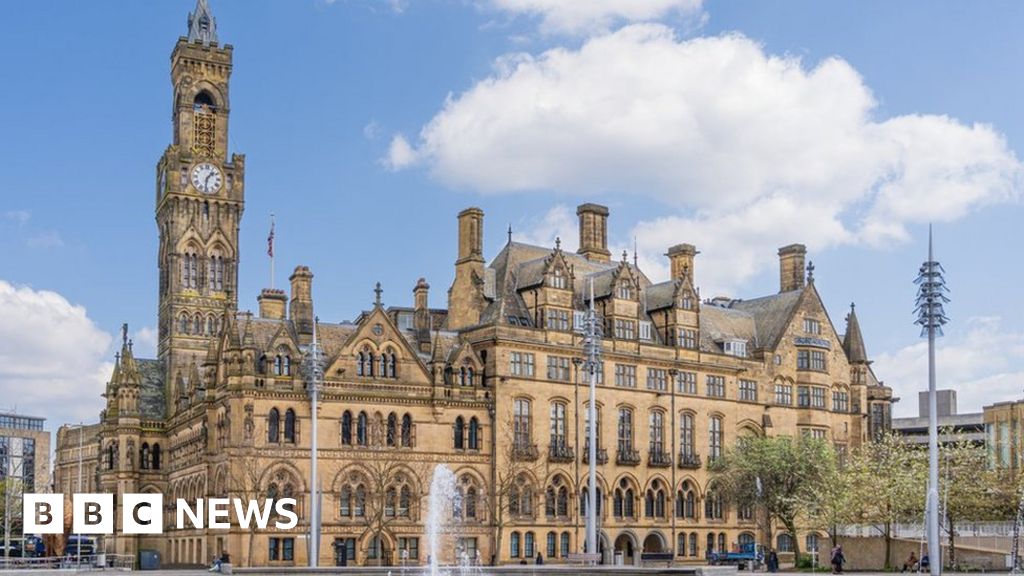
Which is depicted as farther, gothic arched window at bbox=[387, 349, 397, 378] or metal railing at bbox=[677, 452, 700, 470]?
metal railing at bbox=[677, 452, 700, 470]

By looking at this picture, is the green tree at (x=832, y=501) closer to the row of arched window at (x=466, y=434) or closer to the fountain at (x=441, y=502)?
the row of arched window at (x=466, y=434)

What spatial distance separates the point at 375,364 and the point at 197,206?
34544mm

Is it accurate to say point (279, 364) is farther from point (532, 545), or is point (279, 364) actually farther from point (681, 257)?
point (681, 257)

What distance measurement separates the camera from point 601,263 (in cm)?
9806

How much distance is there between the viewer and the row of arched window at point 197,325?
10688cm

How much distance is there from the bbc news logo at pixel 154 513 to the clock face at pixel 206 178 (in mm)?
25062

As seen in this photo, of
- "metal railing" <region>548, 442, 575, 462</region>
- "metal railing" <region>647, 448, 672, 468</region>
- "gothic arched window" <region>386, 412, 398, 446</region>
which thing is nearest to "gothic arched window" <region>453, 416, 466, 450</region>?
"gothic arched window" <region>386, 412, 398, 446</region>

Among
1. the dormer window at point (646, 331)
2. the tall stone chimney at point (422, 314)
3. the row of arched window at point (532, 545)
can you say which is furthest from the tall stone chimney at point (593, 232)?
the row of arched window at point (532, 545)

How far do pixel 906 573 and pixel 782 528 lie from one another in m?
33.8

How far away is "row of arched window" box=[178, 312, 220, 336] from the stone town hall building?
6.5 inches

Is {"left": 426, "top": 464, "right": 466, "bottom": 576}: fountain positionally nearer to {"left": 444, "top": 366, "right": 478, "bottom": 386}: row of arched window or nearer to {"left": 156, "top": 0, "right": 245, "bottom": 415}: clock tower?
{"left": 444, "top": 366, "right": 478, "bottom": 386}: row of arched window

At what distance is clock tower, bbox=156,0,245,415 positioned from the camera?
107m

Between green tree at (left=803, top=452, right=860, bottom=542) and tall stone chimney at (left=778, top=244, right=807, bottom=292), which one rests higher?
tall stone chimney at (left=778, top=244, right=807, bottom=292)

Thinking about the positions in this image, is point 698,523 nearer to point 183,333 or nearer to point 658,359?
point 658,359
